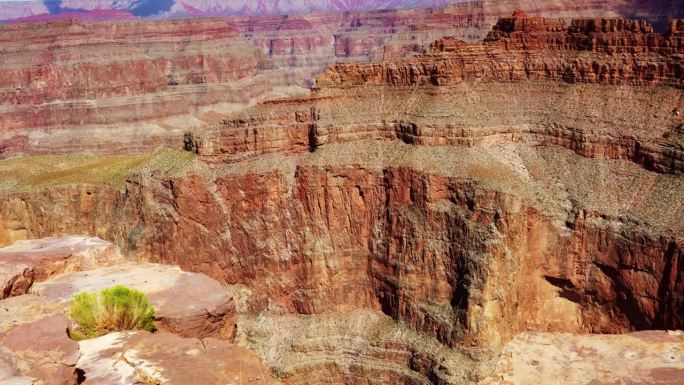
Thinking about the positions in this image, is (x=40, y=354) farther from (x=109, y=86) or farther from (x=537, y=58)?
(x=109, y=86)

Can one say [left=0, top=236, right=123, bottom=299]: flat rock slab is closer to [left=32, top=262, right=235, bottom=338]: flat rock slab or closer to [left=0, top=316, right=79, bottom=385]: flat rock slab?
[left=32, top=262, right=235, bottom=338]: flat rock slab

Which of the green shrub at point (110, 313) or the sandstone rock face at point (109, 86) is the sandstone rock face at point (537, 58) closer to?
the green shrub at point (110, 313)

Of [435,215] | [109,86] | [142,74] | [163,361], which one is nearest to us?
[163,361]

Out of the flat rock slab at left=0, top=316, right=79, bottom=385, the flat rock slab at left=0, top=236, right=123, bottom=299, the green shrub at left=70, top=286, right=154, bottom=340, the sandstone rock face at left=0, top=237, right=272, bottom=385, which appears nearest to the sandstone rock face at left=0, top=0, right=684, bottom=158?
the flat rock slab at left=0, top=236, right=123, bottom=299

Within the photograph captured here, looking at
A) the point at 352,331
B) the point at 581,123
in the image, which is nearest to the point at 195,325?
the point at 352,331

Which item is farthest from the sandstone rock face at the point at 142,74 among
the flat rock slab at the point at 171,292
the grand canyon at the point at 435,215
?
the flat rock slab at the point at 171,292

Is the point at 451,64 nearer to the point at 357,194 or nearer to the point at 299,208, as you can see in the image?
the point at 357,194

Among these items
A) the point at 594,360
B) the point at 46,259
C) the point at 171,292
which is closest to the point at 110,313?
the point at 171,292
